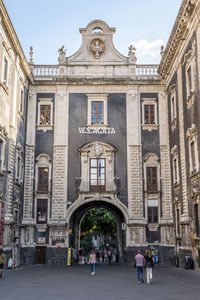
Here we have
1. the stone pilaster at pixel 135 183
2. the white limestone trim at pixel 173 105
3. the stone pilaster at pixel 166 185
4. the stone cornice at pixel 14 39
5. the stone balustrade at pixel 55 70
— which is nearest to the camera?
the stone cornice at pixel 14 39

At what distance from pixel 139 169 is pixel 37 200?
8215 mm

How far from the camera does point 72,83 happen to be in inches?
1206

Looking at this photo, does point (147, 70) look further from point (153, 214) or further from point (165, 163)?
point (153, 214)

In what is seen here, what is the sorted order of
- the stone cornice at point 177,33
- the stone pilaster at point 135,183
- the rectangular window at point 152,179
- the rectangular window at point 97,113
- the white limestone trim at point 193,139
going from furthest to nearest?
1. the rectangular window at point 97,113
2. the rectangular window at point 152,179
3. the stone pilaster at point 135,183
4. the stone cornice at point 177,33
5. the white limestone trim at point 193,139

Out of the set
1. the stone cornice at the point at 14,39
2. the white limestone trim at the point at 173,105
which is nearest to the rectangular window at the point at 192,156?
the white limestone trim at the point at 173,105

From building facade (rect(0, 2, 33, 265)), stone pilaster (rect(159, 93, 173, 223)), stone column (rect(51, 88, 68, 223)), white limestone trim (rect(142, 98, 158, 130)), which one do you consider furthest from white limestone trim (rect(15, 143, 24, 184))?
stone pilaster (rect(159, 93, 173, 223))

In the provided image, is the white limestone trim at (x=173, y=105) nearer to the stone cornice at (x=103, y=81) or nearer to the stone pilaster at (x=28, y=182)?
the stone cornice at (x=103, y=81)

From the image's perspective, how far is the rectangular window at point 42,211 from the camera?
94.3 ft

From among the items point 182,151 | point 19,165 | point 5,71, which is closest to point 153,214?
point 182,151

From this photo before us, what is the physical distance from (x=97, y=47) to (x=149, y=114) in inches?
278

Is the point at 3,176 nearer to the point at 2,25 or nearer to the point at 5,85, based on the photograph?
the point at 5,85

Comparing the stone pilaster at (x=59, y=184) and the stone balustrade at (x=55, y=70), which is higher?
the stone balustrade at (x=55, y=70)

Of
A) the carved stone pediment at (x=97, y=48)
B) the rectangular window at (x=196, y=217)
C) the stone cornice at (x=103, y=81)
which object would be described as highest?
the carved stone pediment at (x=97, y=48)

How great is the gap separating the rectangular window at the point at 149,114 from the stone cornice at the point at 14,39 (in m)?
9.57
